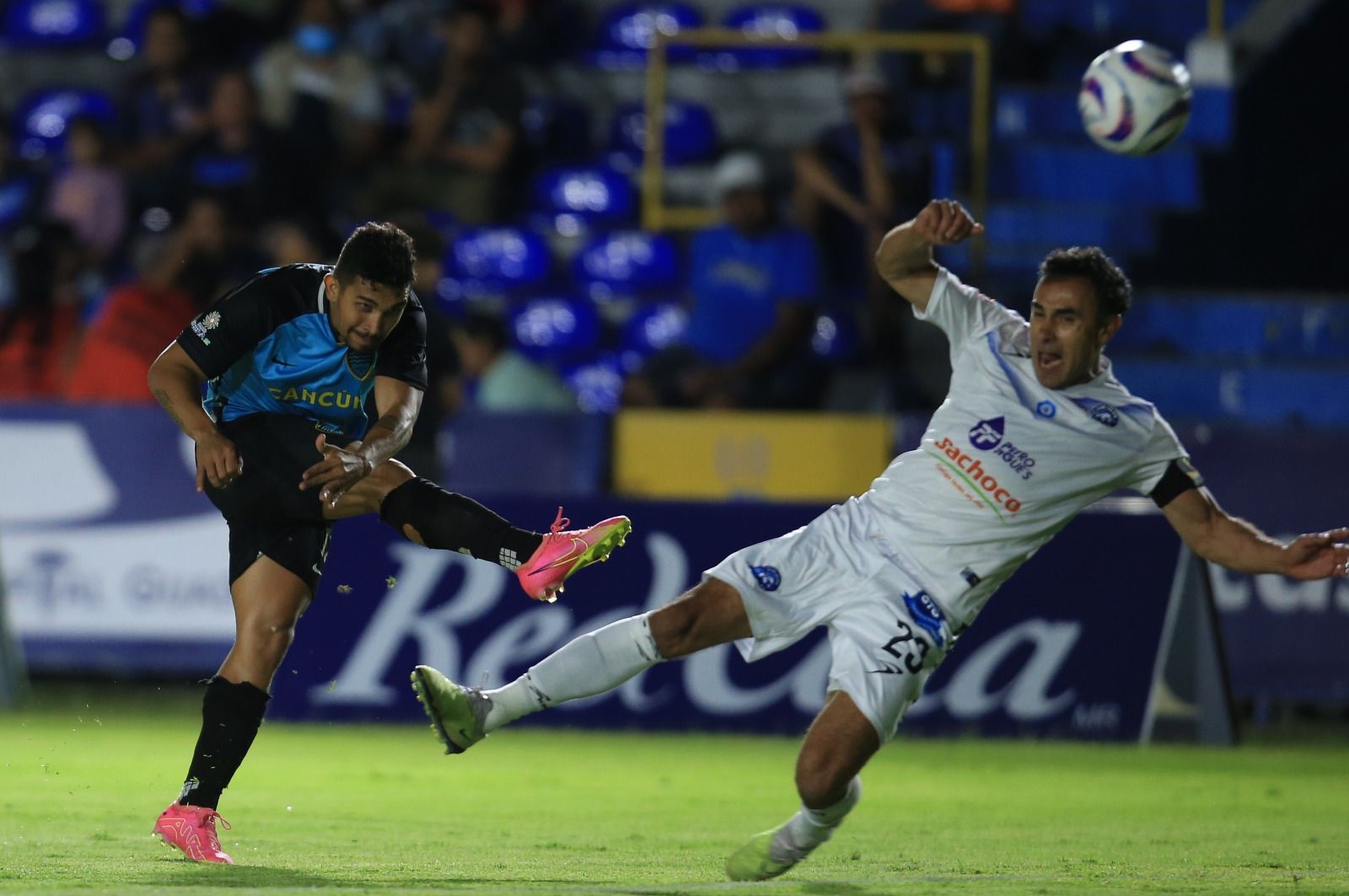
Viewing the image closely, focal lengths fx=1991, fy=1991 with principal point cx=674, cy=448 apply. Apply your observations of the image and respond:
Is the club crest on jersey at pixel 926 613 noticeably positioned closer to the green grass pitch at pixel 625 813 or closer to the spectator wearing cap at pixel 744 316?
the green grass pitch at pixel 625 813

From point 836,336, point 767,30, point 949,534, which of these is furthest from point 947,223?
point 767,30

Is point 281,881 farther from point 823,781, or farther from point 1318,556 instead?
point 1318,556

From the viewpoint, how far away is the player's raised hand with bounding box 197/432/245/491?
597 centimetres

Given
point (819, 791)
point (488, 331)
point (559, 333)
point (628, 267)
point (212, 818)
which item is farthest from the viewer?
point (628, 267)

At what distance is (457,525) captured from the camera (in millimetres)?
6434

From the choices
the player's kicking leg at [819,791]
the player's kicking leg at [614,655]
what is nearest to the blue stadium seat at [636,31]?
the player's kicking leg at [614,655]

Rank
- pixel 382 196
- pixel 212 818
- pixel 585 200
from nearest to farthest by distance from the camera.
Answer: pixel 212 818
pixel 382 196
pixel 585 200

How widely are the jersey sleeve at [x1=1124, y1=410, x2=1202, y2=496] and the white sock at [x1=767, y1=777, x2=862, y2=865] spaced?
1.40 m

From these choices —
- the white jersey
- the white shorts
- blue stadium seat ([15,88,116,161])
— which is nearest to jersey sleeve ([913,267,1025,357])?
the white jersey

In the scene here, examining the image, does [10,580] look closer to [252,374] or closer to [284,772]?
[284,772]

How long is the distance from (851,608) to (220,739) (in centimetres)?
201

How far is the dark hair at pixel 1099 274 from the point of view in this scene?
6117 mm

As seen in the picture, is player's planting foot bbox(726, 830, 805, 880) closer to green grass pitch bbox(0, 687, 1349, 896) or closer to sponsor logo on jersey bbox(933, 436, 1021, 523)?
green grass pitch bbox(0, 687, 1349, 896)

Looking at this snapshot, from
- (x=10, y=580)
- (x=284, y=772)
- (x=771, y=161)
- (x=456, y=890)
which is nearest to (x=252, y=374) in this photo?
(x=456, y=890)
